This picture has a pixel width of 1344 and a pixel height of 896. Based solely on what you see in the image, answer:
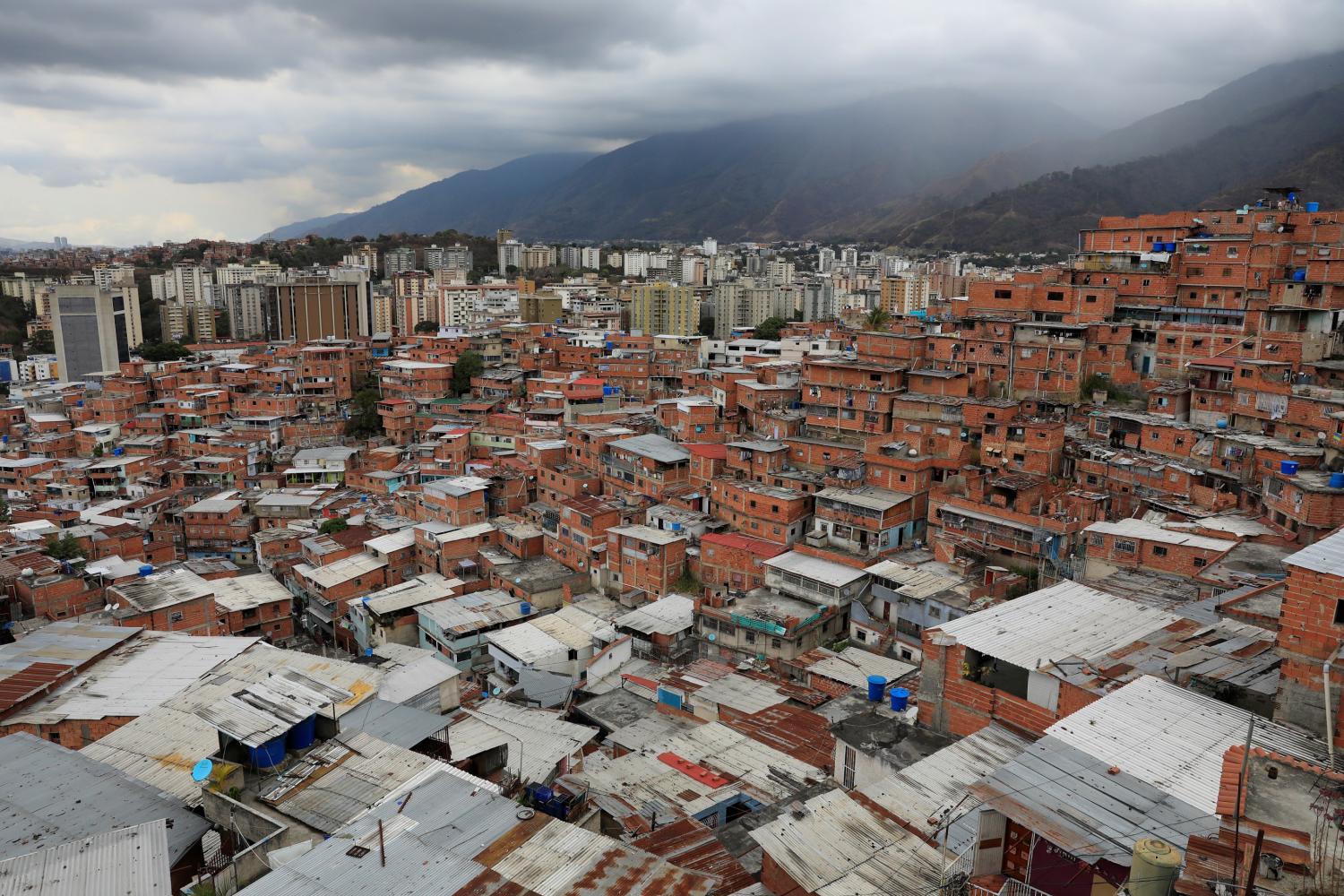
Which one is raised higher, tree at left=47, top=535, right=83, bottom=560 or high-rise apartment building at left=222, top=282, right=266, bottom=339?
high-rise apartment building at left=222, top=282, right=266, bottom=339

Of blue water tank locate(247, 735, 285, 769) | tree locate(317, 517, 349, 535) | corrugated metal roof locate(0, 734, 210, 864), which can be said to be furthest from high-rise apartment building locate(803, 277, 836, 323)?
corrugated metal roof locate(0, 734, 210, 864)

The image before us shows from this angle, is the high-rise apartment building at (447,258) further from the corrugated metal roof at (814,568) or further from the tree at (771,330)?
the corrugated metal roof at (814,568)

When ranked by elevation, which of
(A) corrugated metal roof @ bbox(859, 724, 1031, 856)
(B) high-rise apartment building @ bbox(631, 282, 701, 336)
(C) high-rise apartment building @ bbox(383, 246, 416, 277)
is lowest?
(A) corrugated metal roof @ bbox(859, 724, 1031, 856)

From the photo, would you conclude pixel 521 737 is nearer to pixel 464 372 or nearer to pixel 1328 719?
pixel 1328 719

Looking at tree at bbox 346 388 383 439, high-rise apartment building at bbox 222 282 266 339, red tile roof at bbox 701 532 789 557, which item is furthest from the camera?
high-rise apartment building at bbox 222 282 266 339

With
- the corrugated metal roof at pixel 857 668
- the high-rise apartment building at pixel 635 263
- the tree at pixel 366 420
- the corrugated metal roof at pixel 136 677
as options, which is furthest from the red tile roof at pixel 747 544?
the high-rise apartment building at pixel 635 263

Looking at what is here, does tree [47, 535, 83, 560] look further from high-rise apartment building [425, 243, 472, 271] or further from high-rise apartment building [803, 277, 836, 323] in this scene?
high-rise apartment building [425, 243, 472, 271]

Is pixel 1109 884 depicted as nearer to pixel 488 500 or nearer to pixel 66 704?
pixel 66 704
